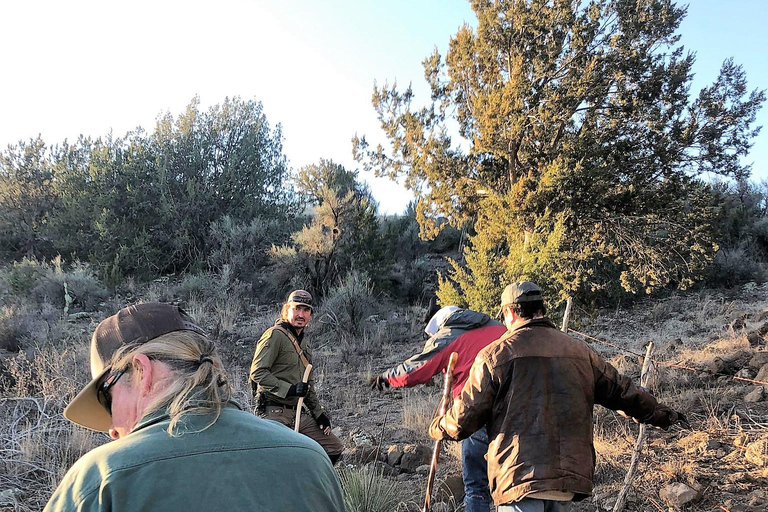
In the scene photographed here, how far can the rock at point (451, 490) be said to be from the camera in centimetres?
459

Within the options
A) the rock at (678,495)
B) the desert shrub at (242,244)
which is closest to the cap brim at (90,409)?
the rock at (678,495)

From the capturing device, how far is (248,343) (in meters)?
11.5

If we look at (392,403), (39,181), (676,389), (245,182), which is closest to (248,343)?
(392,403)

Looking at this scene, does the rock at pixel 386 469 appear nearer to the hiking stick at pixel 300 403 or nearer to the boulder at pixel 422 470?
the boulder at pixel 422 470

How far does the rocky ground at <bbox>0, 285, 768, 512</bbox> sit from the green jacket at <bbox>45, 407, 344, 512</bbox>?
3.50 metres

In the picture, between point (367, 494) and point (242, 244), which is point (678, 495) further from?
point (242, 244)

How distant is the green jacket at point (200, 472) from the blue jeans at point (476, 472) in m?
2.77

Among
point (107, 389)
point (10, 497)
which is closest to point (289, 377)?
point (10, 497)

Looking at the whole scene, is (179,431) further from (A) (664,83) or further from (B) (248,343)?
(A) (664,83)

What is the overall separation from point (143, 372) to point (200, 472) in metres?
0.37

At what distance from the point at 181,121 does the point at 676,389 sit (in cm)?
1990

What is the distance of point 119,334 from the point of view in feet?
4.25

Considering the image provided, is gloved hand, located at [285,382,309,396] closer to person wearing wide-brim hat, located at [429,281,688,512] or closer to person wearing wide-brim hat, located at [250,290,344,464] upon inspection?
person wearing wide-brim hat, located at [250,290,344,464]

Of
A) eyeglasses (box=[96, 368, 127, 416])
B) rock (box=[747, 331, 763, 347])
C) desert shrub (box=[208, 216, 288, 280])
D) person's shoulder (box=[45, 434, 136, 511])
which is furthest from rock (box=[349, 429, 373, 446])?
desert shrub (box=[208, 216, 288, 280])
